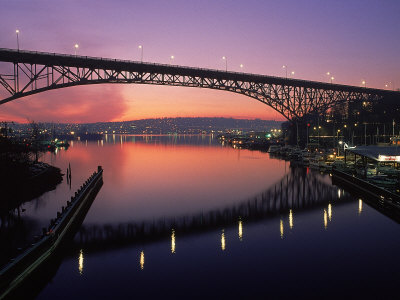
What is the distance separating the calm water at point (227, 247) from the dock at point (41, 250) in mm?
943

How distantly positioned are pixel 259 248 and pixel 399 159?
66.3ft

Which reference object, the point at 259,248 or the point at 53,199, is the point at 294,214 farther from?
the point at 53,199

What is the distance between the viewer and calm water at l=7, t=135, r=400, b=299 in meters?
15.8

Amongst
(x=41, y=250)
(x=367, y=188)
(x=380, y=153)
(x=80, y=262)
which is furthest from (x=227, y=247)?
(x=380, y=153)

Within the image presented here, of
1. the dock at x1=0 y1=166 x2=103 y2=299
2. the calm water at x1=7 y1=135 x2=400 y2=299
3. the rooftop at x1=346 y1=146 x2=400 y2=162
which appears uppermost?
the rooftop at x1=346 y1=146 x2=400 y2=162

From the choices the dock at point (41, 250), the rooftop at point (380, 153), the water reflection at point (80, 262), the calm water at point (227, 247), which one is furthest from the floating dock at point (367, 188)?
the dock at point (41, 250)

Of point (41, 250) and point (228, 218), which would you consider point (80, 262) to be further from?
point (228, 218)

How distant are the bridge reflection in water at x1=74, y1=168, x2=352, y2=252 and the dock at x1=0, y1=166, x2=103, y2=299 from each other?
44.9 inches

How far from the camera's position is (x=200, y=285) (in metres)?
16.1

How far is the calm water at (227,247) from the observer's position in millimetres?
15828

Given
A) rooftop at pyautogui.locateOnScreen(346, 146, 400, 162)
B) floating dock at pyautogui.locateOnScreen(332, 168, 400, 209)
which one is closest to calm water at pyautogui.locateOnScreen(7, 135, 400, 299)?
floating dock at pyautogui.locateOnScreen(332, 168, 400, 209)

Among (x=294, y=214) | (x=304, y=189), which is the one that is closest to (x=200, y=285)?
(x=294, y=214)

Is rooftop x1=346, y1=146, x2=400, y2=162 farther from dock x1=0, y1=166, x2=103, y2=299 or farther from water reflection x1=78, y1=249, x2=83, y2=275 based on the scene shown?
water reflection x1=78, y1=249, x2=83, y2=275

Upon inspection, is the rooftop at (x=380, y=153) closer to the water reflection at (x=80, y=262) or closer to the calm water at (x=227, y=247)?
the calm water at (x=227, y=247)
